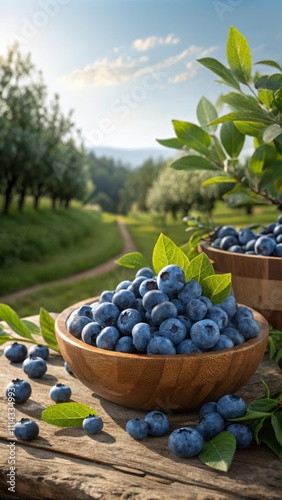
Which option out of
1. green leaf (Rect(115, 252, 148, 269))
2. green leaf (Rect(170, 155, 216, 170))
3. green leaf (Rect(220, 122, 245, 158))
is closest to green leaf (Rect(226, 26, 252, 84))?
green leaf (Rect(220, 122, 245, 158))

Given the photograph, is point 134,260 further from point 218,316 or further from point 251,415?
point 251,415

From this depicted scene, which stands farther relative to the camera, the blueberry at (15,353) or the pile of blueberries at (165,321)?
the blueberry at (15,353)

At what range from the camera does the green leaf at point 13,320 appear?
200cm

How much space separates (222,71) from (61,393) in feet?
4.13

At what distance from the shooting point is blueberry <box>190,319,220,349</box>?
1.38m

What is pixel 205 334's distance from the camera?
1.38 metres

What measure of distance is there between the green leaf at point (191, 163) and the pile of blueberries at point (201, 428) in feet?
3.75

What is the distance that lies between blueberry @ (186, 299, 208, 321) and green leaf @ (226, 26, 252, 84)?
962mm

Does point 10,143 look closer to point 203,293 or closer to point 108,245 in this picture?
point 108,245

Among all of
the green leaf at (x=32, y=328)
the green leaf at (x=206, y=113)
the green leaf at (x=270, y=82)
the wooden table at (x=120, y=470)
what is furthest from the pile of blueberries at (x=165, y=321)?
the green leaf at (x=206, y=113)

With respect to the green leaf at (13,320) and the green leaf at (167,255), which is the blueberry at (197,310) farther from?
the green leaf at (13,320)

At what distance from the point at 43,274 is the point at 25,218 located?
6115 mm

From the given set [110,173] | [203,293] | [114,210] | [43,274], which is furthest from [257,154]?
[110,173]

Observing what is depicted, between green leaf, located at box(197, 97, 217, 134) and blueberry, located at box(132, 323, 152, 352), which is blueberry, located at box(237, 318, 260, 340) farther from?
green leaf, located at box(197, 97, 217, 134)
